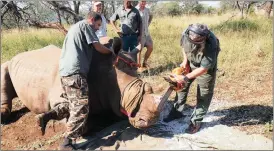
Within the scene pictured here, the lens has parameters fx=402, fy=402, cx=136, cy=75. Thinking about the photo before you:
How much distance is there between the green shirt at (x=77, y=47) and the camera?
516 centimetres

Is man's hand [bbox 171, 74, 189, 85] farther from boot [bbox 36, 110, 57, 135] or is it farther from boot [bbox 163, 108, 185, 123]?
boot [bbox 36, 110, 57, 135]

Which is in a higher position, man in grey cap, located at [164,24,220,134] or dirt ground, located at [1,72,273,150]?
man in grey cap, located at [164,24,220,134]

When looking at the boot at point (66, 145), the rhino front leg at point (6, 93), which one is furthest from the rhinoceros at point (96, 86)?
the boot at point (66, 145)

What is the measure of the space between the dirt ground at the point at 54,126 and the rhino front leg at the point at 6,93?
0.19 metres

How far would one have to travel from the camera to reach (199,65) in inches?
226

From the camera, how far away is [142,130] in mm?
5723

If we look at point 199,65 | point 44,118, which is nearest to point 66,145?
point 44,118

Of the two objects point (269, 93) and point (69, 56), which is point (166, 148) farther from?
point (269, 93)

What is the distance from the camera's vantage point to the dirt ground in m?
5.87

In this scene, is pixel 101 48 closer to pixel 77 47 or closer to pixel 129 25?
pixel 77 47

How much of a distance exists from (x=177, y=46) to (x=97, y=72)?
650 cm

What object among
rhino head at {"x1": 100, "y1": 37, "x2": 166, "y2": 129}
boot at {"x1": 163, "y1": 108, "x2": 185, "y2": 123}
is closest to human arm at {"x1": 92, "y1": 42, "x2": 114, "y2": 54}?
rhino head at {"x1": 100, "y1": 37, "x2": 166, "y2": 129}

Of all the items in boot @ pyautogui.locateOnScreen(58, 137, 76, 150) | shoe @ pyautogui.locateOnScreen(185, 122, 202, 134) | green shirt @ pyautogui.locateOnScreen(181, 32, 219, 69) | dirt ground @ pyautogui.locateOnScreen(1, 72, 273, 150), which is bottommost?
dirt ground @ pyautogui.locateOnScreen(1, 72, 273, 150)

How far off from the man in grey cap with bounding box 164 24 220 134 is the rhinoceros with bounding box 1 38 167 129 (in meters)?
0.60
